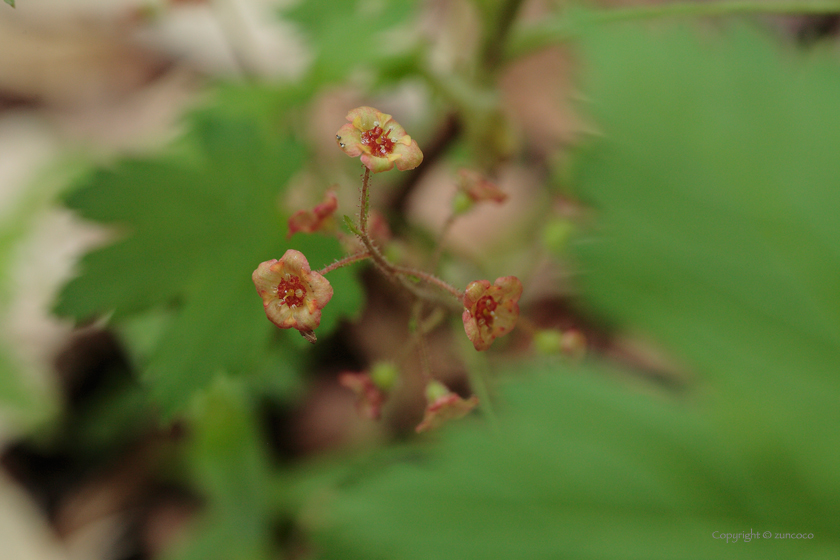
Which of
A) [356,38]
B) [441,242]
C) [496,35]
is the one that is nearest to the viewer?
[441,242]

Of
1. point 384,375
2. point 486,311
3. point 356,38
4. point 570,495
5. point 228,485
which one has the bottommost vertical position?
point 228,485

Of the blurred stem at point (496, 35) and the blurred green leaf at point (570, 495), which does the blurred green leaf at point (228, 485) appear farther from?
the blurred stem at point (496, 35)

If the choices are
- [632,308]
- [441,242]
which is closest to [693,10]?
[632,308]

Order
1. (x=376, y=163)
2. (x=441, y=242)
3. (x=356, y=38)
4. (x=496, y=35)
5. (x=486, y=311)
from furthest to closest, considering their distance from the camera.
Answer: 1. (x=356, y=38)
2. (x=496, y=35)
3. (x=441, y=242)
4. (x=486, y=311)
5. (x=376, y=163)

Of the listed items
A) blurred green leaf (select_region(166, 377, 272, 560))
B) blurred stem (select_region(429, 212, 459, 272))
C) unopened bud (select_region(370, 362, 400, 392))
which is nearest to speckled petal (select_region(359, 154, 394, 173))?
blurred stem (select_region(429, 212, 459, 272))

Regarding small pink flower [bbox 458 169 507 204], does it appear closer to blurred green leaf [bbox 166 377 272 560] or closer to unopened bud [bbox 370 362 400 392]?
unopened bud [bbox 370 362 400 392]

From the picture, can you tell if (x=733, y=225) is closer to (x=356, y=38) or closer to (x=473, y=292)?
(x=473, y=292)

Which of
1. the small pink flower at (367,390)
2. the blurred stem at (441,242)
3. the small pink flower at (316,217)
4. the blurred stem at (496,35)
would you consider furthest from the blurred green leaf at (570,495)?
the blurred stem at (496,35)
